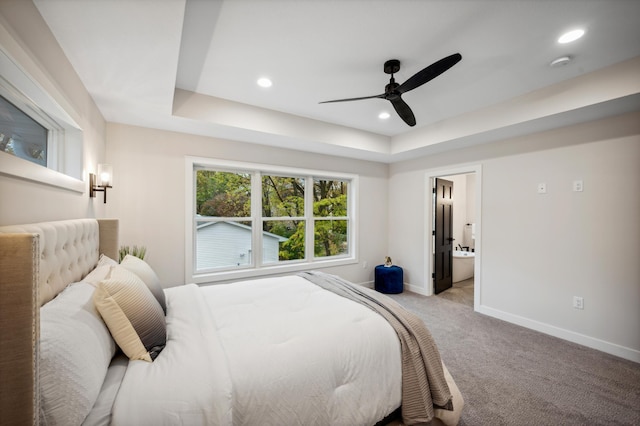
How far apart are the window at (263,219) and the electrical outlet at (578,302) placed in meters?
2.84

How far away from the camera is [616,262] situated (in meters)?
2.61

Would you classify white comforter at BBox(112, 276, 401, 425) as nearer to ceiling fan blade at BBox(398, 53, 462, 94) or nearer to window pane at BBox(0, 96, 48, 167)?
window pane at BBox(0, 96, 48, 167)

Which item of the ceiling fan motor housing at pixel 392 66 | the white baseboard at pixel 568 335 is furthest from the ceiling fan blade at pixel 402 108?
the white baseboard at pixel 568 335

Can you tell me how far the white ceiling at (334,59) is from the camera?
1.62 m

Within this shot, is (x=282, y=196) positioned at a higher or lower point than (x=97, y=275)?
higher

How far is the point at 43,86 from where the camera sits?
4.53ft

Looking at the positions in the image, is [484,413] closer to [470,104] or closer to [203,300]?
[203,300]

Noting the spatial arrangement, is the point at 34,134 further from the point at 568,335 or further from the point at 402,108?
the point at 568,335

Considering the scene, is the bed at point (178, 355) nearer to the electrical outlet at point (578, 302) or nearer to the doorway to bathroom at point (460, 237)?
the electrical outlet at point (578, 302)

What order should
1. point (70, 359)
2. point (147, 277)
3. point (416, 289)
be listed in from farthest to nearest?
point (416, 289) < point (147, 277) < point (70, 359)

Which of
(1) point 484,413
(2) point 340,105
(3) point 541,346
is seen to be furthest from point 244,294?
(3) point 541,346

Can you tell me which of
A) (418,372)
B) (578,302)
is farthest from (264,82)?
(578,302)

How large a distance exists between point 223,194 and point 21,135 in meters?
2.23

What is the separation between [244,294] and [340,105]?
7.73 ft
